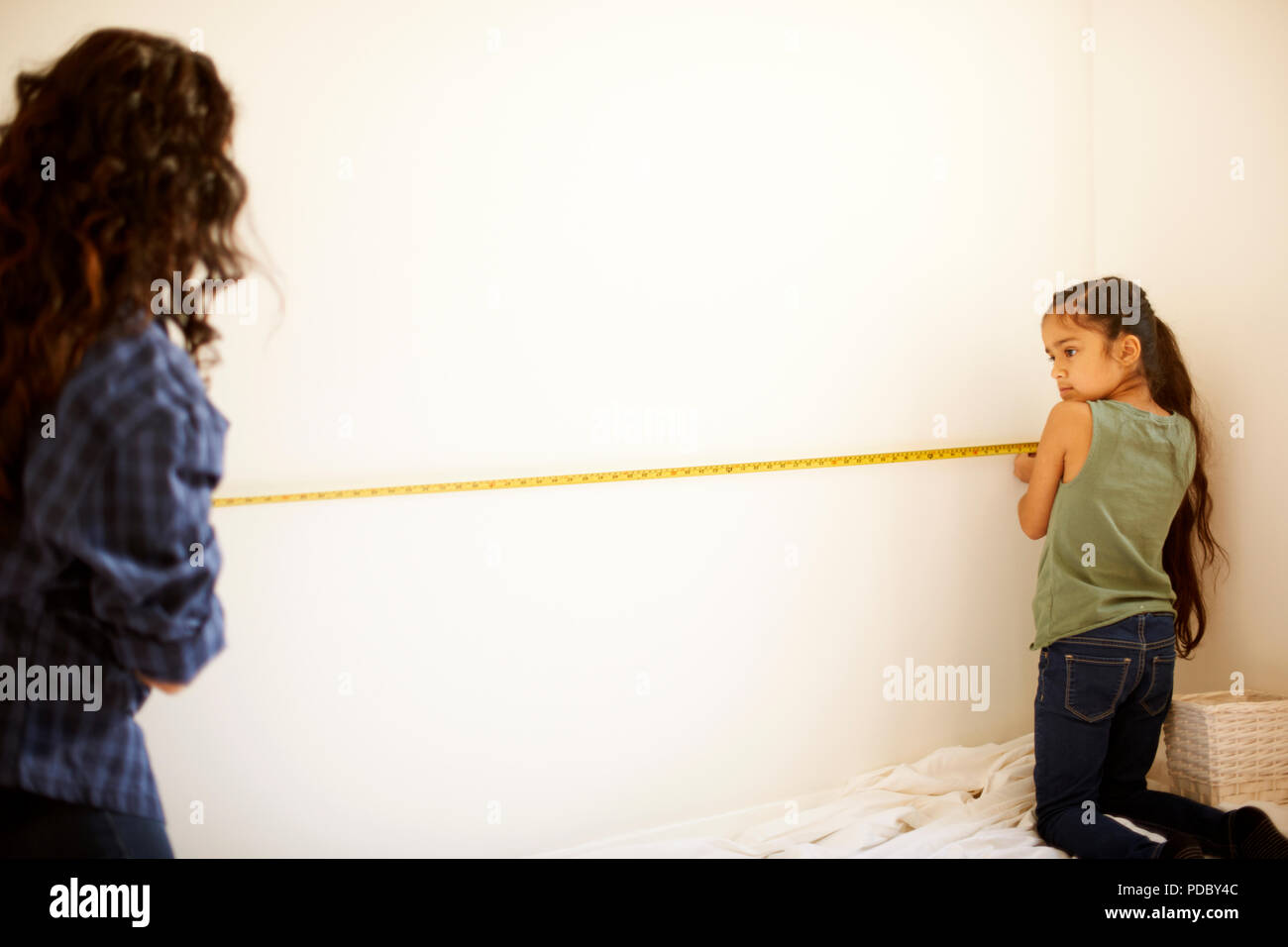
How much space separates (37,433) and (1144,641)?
2117mm

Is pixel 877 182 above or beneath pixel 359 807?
above

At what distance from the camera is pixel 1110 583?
204 centimetres

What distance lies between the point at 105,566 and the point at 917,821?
6.14 feet

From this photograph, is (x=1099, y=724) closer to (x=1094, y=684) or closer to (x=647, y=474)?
(x=1094, y=684)

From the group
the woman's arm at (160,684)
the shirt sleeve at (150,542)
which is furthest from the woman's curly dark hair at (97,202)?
the woman's arm at (160,684)

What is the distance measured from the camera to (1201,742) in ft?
6.98

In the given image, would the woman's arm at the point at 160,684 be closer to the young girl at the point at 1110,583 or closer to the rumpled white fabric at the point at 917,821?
the rumpled white fabric at the point at 917,821

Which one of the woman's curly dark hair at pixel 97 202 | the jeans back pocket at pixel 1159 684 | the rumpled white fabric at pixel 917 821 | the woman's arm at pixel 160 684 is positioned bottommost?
the rumpled white fabric at pixel 917 821

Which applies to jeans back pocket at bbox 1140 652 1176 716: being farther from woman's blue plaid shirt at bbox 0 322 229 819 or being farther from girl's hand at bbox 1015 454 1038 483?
woman's blue plaid shirt at bbox 0 322 229 819

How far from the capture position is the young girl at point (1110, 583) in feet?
6.53

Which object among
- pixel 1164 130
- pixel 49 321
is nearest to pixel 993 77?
pixel 1164 130

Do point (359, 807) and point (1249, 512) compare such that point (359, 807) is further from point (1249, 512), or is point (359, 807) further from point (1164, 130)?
point (1164, 130)

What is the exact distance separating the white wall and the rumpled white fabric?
0.09 meters

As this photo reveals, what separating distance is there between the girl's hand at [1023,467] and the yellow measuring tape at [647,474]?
11 centimetres
